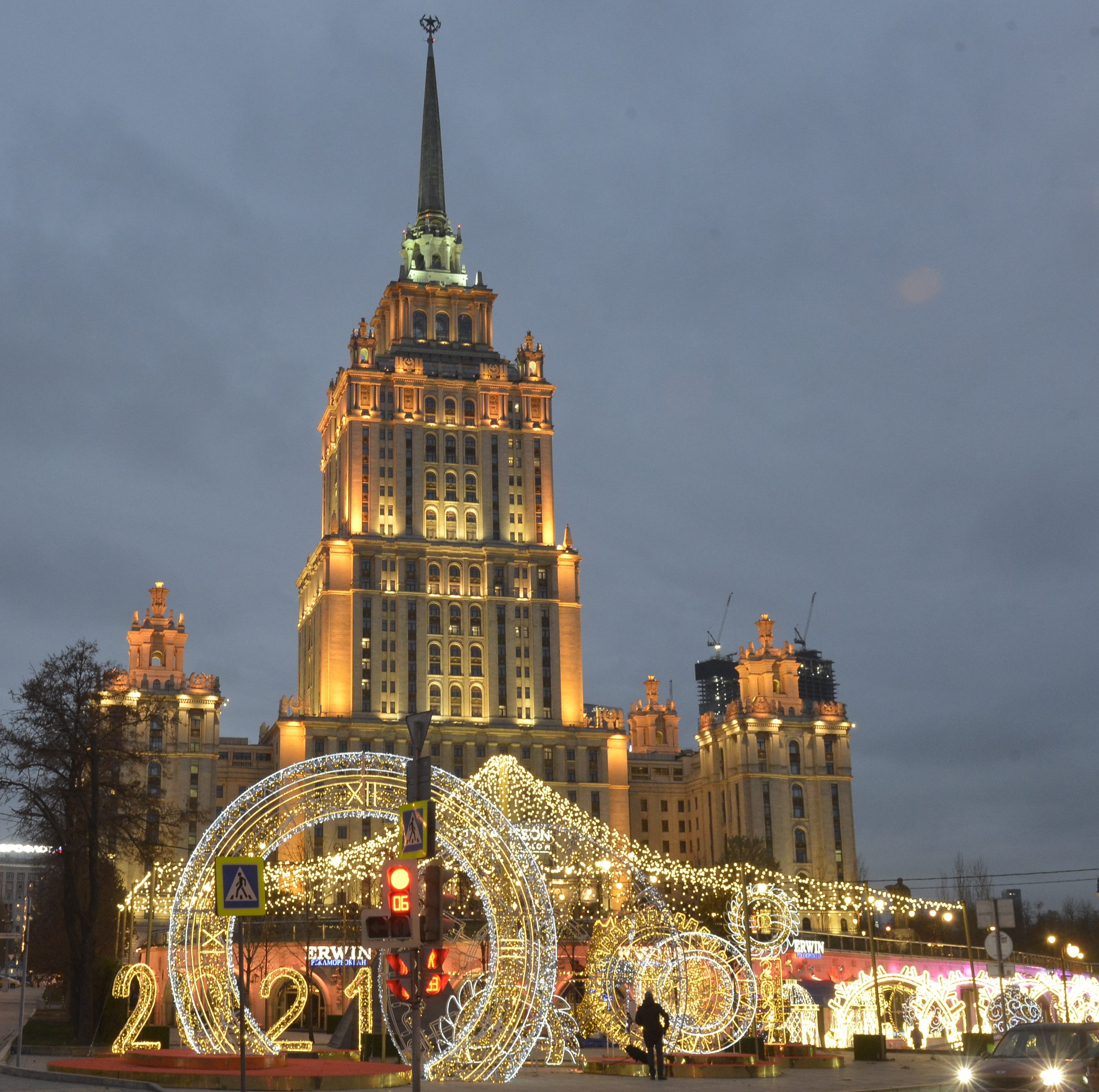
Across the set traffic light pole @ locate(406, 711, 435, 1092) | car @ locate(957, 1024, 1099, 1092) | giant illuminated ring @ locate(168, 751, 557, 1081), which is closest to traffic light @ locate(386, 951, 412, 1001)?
traffic light pole @ locate(406, 711, 435, 1092)

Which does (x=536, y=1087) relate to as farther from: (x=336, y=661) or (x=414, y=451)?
(x=414, y=451)

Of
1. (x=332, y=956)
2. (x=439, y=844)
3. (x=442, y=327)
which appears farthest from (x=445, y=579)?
(x=439, y=844)

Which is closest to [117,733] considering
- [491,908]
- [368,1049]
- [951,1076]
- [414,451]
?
[368,1049]

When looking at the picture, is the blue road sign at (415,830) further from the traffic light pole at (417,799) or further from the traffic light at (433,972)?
the traffic light at (433,972)

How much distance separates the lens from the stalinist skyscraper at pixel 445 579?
124 metres

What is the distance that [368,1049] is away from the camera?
3650 centimetres

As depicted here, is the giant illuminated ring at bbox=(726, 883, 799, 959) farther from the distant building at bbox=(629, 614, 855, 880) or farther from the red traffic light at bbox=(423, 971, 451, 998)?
the distant building at bbox=(629, 614, 855, 880)

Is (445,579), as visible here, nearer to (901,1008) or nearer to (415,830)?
(901,1008)

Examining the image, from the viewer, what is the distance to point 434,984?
20031mm

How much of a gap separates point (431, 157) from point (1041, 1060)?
139m

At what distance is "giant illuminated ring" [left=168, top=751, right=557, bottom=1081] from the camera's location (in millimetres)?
32094

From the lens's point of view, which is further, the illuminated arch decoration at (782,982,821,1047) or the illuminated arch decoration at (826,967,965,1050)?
the illuminated arch decoration at (826,967,965,1050)

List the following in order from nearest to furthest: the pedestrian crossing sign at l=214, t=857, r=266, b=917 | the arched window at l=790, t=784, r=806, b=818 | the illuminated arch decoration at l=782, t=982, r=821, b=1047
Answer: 1. the pedestrian crossing sign at l=214, t=857, r=266, b=917
2. the illuminated arch decoration at l=782, t=982, r=821, b=1047
3. the arched window at l=790, t=784, r=806, b=818

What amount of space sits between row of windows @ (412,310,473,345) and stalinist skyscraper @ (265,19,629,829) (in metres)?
0.25
